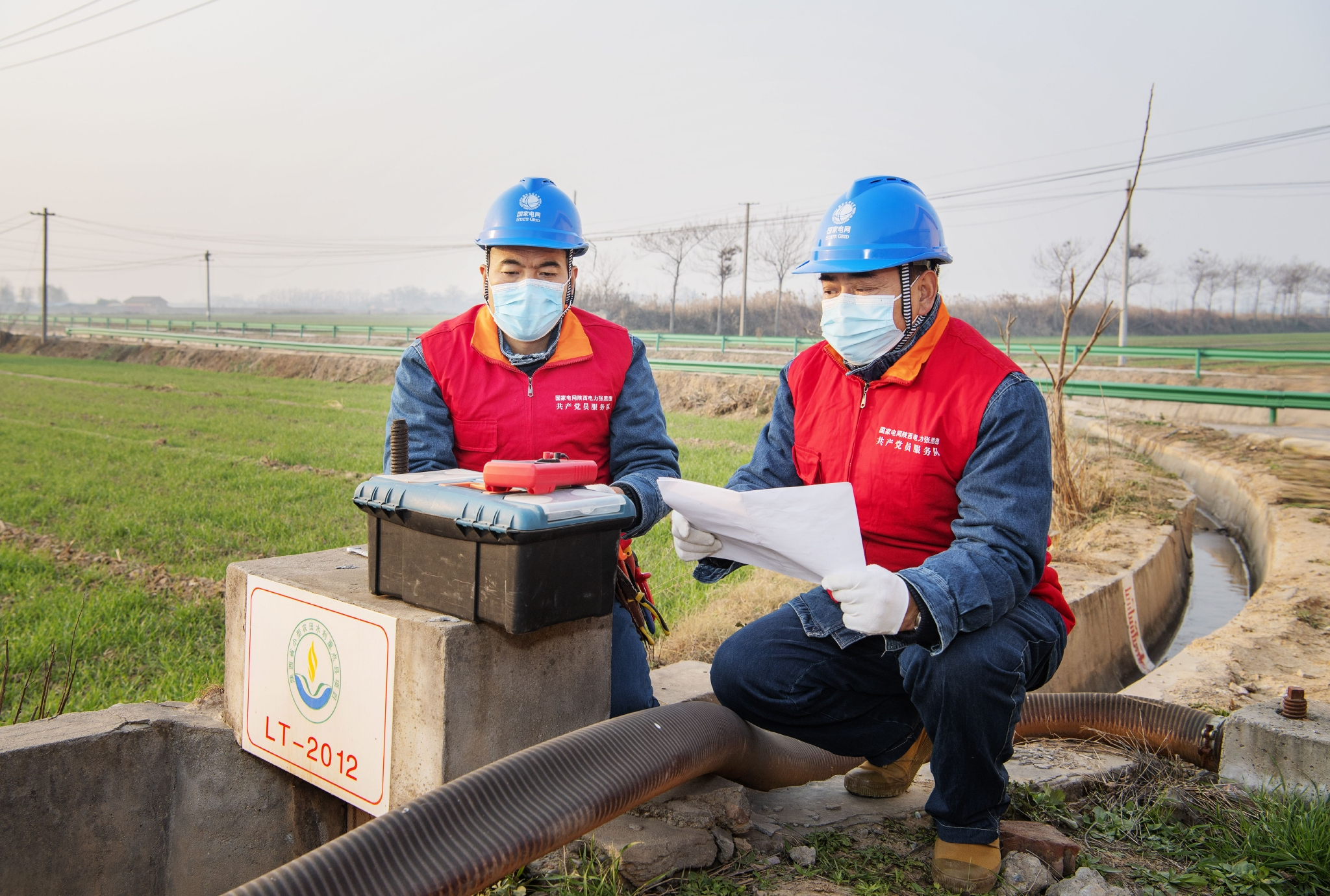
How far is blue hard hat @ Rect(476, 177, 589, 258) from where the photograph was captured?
2.80 m

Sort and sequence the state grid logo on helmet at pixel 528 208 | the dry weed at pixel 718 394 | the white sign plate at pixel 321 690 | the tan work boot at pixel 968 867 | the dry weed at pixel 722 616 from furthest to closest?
the dry weed at pixel 718 394
the dry weed at pixel 722 616
the state grid logo on helmet at pixel 528 208
the white sign plate at pixel 321 690
the tan work boot at pixel 968 867

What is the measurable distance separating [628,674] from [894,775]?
0.85m

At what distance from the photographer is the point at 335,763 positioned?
2354 mm

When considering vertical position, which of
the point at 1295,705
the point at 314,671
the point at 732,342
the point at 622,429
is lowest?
the point at 1295,705

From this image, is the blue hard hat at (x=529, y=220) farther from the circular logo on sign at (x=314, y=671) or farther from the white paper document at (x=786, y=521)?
the circular logo on sign at (x=314, y=671)

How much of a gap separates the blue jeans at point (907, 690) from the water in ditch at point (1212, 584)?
4697 mm

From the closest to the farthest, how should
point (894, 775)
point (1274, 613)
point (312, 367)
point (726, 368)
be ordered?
point (894, 775), point (1274, 613), point (726, 368), point (312, 367)

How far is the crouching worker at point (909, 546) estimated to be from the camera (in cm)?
212

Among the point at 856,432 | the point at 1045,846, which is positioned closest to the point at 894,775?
the point at 1045,846

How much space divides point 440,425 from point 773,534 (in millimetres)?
1229

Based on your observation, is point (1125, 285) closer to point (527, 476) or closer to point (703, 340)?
point (703, 340)

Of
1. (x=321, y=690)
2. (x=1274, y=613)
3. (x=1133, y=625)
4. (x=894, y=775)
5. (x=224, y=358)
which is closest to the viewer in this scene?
(x=321, y=690)

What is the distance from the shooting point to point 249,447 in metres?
11.5

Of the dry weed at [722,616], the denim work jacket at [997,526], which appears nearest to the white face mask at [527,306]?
the denim work jacket at [997,526]
